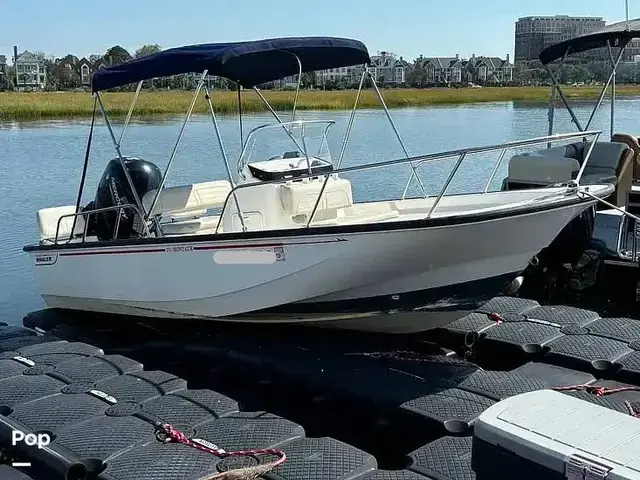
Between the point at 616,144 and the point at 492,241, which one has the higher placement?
the point at 616,144

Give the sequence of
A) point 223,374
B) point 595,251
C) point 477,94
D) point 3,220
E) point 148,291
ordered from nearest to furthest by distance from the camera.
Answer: point 223,374, point 148,291, point 595,251, point 3,220, point 477,94

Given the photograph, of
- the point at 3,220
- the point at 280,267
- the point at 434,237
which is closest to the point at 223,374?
the point at 280,267

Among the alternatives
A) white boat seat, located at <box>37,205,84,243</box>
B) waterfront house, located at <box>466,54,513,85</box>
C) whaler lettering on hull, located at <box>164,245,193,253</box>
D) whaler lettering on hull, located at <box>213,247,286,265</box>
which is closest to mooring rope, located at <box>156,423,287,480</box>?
whaler lettering on hull, located at <box>213,247,286,265</box>

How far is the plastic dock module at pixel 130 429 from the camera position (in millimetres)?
3902

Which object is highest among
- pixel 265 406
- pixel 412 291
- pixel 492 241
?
pixel 492 241

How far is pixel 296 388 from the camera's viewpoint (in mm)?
5781

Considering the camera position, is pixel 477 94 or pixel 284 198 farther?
pixel 477 94

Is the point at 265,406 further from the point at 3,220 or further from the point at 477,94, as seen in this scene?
the point at 477,94

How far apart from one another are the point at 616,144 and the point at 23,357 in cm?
696

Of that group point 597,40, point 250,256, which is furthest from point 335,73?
point 250,256

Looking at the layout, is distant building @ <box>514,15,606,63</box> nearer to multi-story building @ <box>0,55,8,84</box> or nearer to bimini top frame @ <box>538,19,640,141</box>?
bimini top frame @ <box>538,19,640,141</box>

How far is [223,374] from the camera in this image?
629 centimetres

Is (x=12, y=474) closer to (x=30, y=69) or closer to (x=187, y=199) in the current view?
(x=187, y=199)

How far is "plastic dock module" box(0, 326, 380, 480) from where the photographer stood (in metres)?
3.90
